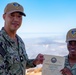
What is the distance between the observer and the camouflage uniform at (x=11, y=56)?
5600mm

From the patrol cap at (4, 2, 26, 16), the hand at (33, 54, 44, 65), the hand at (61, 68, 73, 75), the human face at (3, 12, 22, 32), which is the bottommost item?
the hand at (61, 68, 73, 75)

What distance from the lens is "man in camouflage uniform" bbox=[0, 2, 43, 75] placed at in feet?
18.5

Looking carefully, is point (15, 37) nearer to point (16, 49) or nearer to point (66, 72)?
point (16, 49)

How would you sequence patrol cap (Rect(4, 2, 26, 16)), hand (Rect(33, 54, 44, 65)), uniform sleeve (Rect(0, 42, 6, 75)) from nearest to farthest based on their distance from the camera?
uniform sleeve (Rect(0, 42, 6, 75)), patrol cap (Rect(4, 2, 26, 16)), hand (Rect(33, 54, 44, 65))

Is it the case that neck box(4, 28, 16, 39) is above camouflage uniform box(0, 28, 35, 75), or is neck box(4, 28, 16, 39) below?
above

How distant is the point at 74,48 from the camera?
19.1ft

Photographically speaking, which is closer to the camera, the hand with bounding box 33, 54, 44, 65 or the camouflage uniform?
the camouflage uniform

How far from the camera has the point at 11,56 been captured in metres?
5.75

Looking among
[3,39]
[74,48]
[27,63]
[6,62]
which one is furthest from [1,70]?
[74,48]

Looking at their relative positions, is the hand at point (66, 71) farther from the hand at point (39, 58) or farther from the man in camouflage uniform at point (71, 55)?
the hand at point (39, 58)

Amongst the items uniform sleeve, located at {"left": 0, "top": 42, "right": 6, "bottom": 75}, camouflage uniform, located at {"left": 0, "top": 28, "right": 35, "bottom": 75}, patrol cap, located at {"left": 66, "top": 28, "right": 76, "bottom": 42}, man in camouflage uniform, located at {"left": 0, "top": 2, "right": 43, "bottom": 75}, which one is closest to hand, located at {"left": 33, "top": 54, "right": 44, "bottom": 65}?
man in camouflage uniform, located at {"left": 0, "top": 2, "right": 43, "bottom": 75}

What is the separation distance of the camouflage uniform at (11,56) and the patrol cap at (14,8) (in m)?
0.42

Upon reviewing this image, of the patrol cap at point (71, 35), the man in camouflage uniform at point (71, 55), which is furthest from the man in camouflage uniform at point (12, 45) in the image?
the patrol cap at point (71, 35)

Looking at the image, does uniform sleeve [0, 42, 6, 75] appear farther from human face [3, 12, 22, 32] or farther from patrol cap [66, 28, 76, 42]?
patrol cap [66, 28, 76, 42]
